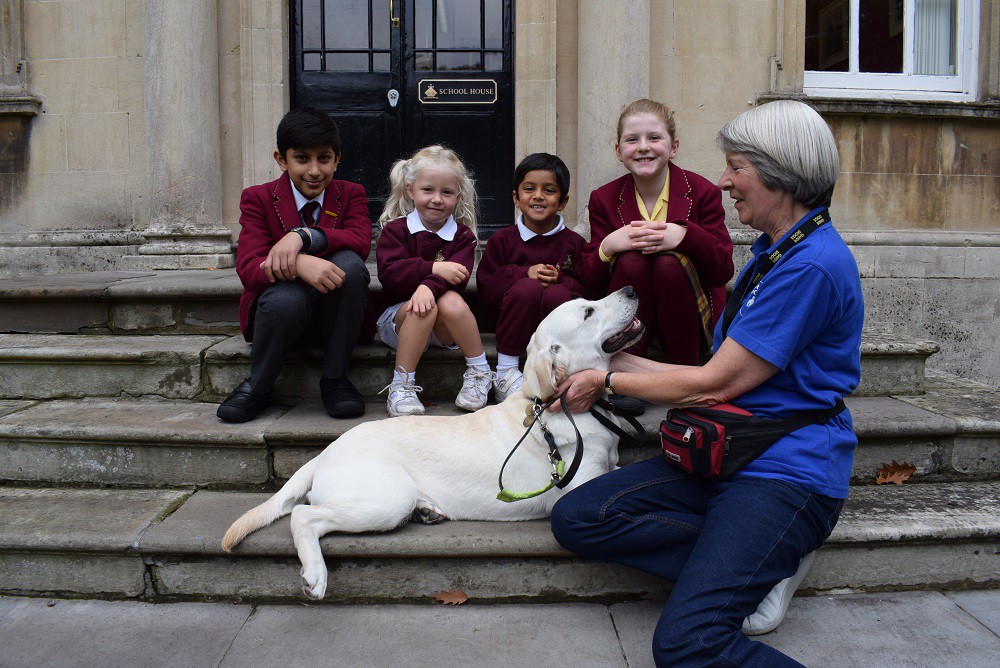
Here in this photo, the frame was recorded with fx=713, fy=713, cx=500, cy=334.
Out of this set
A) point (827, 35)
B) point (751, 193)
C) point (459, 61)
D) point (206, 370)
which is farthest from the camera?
point (459, 61)

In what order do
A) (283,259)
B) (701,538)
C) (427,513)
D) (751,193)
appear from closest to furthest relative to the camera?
1. (701,538)
2. (751,193)
3. (427,513)
4. (283,259)

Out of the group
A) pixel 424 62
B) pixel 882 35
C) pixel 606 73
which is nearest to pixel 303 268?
pixel 606 73

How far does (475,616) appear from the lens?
97.2 inches

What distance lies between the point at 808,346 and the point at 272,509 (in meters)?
1.91

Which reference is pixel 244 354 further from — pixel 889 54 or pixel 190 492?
pixel 889 54


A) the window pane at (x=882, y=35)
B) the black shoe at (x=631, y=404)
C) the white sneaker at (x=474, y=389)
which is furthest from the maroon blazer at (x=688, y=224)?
the window pane at (x=882, y=35)

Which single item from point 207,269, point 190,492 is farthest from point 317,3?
point 190,492

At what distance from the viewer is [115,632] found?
2.38 m

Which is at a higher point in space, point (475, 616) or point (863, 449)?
point (863, 449)

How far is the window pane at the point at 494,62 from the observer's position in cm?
607

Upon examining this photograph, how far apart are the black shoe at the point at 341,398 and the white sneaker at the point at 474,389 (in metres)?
0.48

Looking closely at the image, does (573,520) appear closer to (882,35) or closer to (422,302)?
(422,302)

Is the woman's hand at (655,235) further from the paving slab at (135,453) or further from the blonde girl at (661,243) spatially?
the paving slab at (135,453)

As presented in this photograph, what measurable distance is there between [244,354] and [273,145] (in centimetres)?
285
